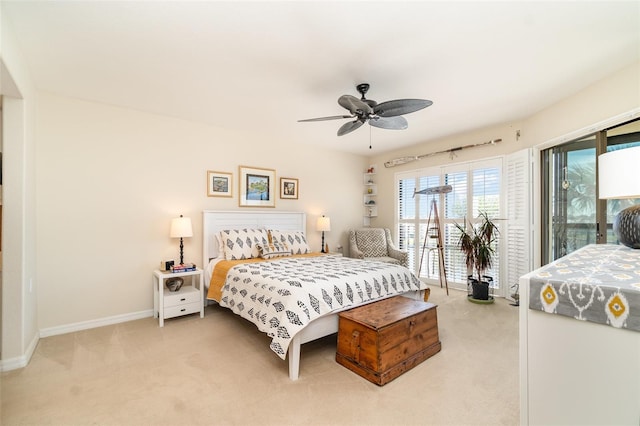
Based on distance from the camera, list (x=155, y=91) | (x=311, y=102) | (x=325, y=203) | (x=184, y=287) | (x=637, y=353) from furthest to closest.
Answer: (x=325, y=203) < (x=184, y=287) < (x=311, y=102) < (x=155, y=91) < (x=637, y=353)

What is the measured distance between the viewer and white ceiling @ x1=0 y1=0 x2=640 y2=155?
1.90 metres

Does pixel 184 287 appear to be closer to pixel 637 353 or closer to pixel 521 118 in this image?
pixel 637 353

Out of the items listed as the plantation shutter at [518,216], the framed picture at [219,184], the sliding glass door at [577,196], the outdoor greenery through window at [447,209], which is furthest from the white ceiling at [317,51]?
the outdoor greenery through window at [447,209]

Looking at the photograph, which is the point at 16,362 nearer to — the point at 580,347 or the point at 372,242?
the point at 580,347

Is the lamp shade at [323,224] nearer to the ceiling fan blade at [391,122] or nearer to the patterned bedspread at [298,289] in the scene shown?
the patterned bedspread at [298,289]

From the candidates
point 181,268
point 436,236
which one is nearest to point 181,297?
point 181,268

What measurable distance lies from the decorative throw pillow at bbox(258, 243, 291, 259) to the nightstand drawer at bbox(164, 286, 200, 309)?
0.95 metres

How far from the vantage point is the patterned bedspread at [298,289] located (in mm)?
2236

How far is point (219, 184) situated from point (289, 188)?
1237mm

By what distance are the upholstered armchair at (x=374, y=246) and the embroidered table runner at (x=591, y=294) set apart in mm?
3992

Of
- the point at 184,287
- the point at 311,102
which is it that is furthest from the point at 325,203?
the point at 184,287

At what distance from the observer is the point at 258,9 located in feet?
6.14

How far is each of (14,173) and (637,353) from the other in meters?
3.90

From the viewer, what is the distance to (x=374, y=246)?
533cm
